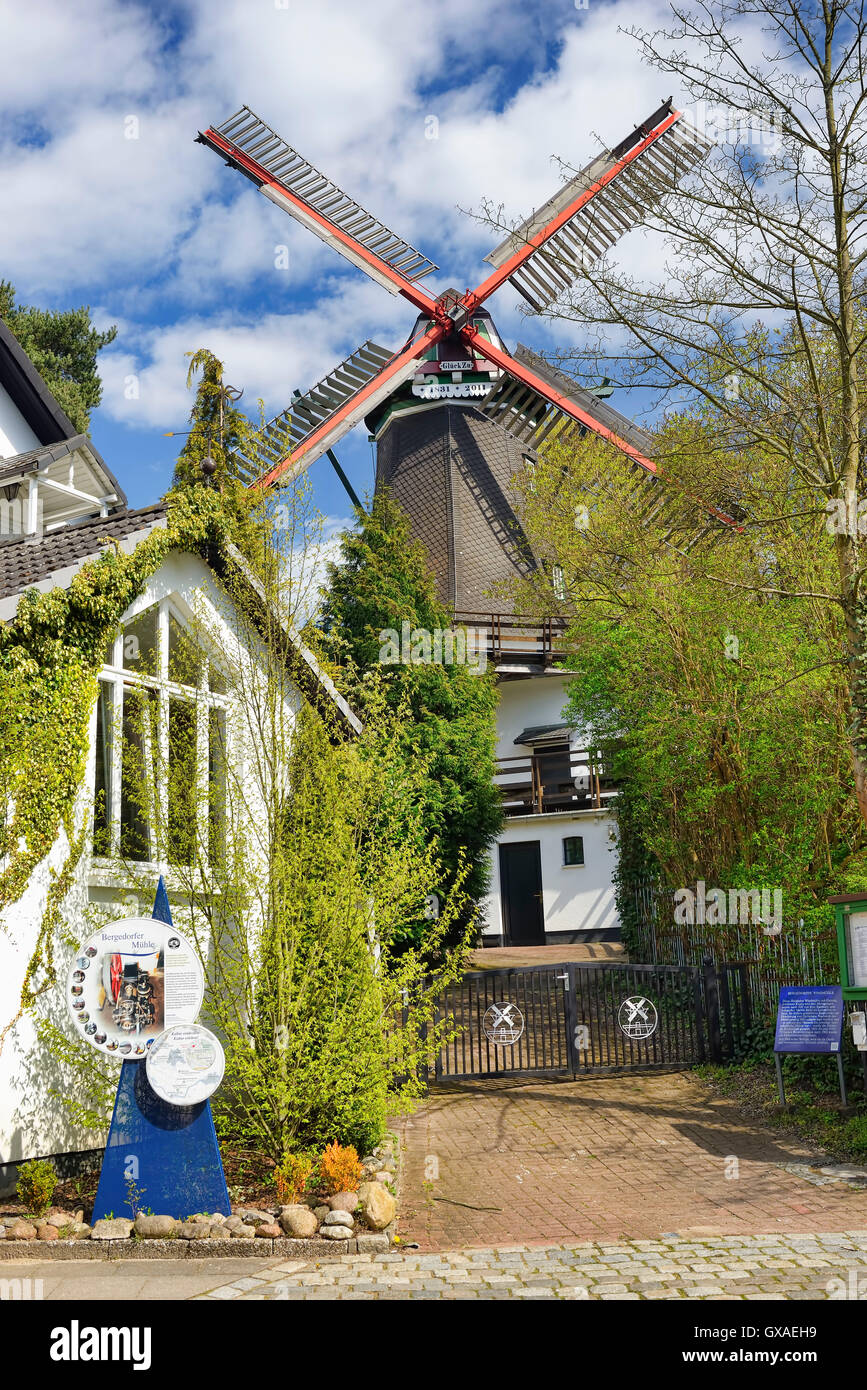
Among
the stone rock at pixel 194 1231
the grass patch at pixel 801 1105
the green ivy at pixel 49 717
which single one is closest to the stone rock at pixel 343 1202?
the stone rock at pixel 194 1231

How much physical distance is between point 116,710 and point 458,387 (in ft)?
74.4

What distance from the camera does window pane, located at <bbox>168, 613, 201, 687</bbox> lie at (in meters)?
9.48

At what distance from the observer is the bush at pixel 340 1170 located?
7820 millimetres

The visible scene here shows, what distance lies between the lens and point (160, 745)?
342 inches

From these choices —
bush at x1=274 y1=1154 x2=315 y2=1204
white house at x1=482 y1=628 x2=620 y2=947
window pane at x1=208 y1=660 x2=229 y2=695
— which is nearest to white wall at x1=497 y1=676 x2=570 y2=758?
white house at x1=482 y1=628 x2=620 y2=947

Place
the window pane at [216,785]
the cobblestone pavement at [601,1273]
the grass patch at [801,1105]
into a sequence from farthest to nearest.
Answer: the grass patch at [801,1105] < the window pane at [216,785] < the cobblestone pavement at [601,1273]

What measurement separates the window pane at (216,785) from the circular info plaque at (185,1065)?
1557 mm

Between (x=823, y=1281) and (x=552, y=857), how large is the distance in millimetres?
20794

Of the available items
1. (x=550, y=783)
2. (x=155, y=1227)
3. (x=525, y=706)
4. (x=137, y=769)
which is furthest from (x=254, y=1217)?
(x=525, y=706)

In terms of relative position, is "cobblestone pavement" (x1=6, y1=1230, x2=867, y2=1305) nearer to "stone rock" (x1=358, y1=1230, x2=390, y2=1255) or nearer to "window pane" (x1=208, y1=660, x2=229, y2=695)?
"stone rock" (x1=358, y1=1230, x2=390, y2=1255)

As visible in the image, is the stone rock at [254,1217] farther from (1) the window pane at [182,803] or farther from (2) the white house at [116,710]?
(1) the window pane at [182,803]

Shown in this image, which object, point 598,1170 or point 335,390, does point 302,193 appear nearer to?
point 335,390

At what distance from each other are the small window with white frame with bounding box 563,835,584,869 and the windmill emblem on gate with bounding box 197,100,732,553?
22.0 ft

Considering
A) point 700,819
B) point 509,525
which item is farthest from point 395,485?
point 700,819
